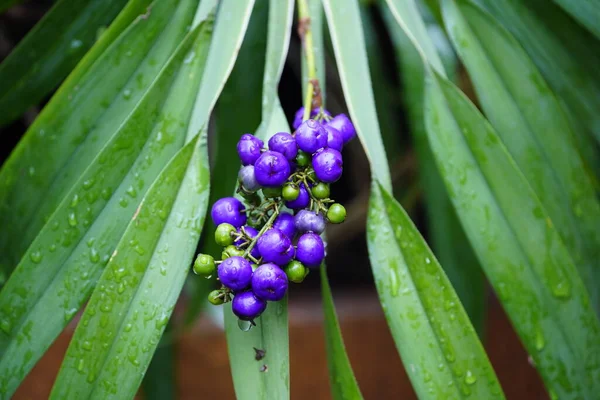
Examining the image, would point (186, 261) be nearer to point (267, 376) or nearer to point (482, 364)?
point (267, 376)

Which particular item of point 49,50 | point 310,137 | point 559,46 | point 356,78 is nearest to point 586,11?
point 559,46

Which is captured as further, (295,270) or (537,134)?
(537,134)

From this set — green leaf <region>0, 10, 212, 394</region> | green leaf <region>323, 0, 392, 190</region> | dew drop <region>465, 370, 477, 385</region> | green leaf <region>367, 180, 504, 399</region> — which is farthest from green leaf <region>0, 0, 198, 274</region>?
dew drop <region>465, 370, 477, 385</region>

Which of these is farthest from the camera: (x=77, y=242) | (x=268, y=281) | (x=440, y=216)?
(x=440, y=216)

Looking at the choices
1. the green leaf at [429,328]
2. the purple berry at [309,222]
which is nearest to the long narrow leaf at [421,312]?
the green leaf at [429,328]

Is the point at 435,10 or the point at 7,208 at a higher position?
the point at 435,10

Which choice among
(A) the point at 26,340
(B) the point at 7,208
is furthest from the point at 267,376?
(B) the point at 7,208

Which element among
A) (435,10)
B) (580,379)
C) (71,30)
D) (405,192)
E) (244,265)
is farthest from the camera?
(405,192)

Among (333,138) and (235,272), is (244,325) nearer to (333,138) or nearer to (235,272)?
(235,272)
